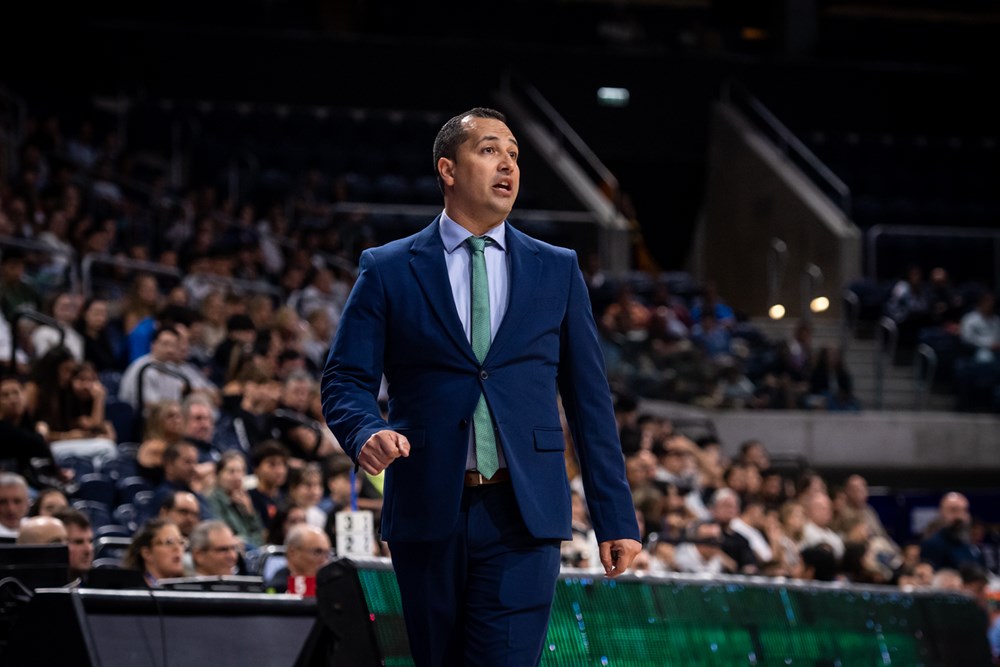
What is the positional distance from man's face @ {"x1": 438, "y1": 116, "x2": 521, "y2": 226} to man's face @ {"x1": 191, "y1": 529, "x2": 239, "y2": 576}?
11.2ft

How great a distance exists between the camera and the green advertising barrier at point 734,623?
15.6 ft

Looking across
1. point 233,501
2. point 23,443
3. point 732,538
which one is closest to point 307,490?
point 233,501

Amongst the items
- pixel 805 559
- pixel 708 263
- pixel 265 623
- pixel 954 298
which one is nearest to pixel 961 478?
pixel 954 298

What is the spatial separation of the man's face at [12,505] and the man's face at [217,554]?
86 centimetres

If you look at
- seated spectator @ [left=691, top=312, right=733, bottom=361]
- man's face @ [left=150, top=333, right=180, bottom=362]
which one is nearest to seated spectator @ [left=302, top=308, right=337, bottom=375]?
man's face @ [left=150, top=333, right=180, bottom=362]

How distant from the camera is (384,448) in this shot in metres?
3.15

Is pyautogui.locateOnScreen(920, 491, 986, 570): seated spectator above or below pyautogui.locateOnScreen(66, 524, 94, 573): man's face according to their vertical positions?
below

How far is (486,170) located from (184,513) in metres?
4.25

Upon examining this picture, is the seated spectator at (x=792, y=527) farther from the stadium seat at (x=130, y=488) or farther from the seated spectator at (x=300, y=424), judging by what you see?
the stadium seat at (x=130, y=488)

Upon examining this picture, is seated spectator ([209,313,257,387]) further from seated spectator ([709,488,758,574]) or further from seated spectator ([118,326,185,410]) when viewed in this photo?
seated spectator ([709,488,758,574])

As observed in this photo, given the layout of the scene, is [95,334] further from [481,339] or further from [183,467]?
[481,339]

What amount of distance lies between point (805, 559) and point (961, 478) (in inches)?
318

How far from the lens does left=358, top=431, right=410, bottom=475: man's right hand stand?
3141mm

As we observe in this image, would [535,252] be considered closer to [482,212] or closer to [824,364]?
[482,212]
